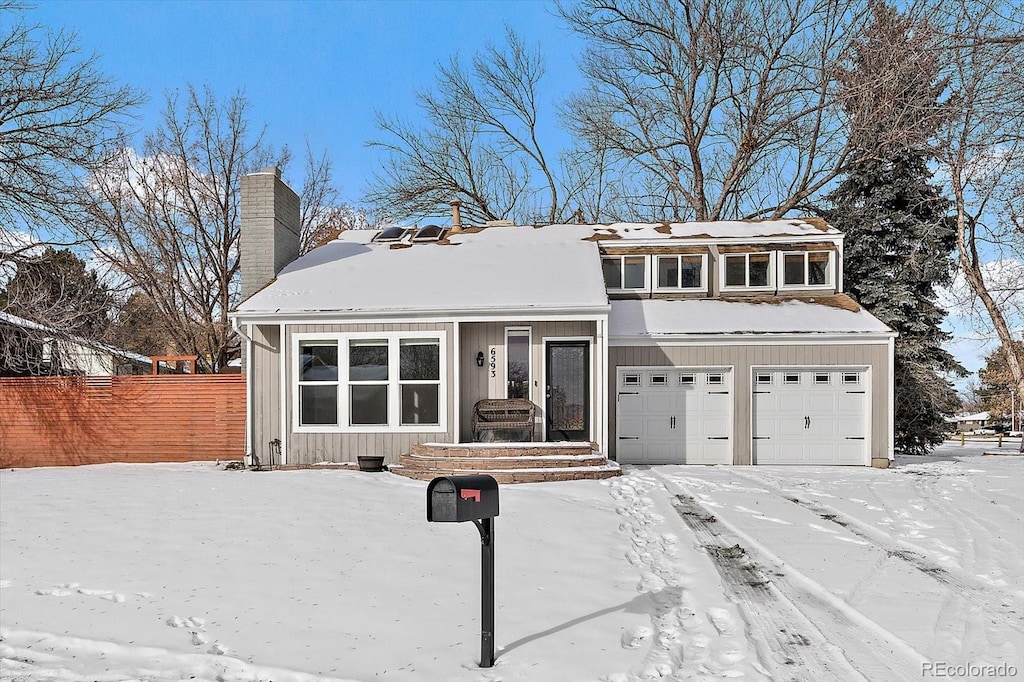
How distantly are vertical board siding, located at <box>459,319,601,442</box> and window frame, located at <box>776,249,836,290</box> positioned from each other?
5.60m

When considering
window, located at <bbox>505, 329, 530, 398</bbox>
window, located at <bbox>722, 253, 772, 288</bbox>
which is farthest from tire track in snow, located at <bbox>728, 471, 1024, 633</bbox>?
window, located at <bbox>722, 253, 772, 288</bbox>

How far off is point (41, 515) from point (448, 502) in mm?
6489

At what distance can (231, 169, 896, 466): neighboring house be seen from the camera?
40.2ft

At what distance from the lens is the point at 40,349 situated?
15594 mm

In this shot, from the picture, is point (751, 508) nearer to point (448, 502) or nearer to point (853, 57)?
point (853, 57)

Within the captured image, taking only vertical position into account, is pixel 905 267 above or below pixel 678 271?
above

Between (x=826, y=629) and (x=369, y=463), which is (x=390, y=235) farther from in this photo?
(x=826, y=629)

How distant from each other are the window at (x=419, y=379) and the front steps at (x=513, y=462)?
32.8 inches

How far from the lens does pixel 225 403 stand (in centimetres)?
1394

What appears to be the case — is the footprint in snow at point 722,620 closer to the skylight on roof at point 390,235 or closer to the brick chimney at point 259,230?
the brick chimney at point 259,230

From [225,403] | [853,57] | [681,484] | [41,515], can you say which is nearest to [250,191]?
[225,403]

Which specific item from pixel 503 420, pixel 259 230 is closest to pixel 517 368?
pixel 503 420

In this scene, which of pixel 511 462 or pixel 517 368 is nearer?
pixel 511 462

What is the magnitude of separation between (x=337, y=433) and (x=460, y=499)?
363 inches
